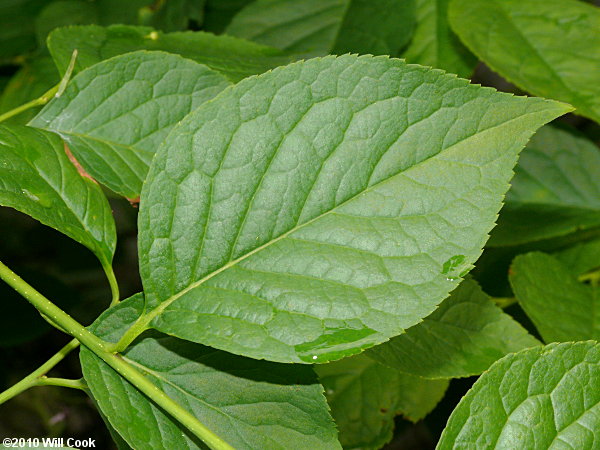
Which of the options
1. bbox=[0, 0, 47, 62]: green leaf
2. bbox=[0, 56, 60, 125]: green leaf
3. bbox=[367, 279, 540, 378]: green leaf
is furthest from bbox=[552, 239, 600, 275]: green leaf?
bbox=[0, 0, 47, 62]: green leaf

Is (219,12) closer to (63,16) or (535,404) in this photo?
(63,16)

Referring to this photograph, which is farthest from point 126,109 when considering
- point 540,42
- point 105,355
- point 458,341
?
point 540,42

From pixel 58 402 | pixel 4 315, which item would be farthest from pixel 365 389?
pixel 58 402

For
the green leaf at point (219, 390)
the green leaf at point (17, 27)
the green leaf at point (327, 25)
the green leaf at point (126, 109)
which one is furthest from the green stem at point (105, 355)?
the green leaf at point (17, 27)

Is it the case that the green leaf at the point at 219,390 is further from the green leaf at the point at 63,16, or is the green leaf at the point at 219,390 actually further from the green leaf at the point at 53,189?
the green leaf at the point at 63,16

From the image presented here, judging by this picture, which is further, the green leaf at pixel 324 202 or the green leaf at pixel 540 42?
the green leaf at pixel 540 42

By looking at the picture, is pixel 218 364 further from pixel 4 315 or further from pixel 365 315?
pixel 4 315
